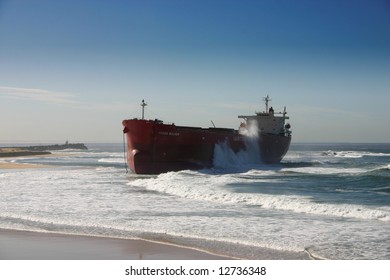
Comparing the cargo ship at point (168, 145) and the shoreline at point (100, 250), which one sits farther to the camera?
the cargo ship at point (168, 145)

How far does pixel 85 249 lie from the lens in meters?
7.95

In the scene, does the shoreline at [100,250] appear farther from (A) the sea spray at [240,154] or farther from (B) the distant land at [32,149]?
(B) the distant land at [32,149]

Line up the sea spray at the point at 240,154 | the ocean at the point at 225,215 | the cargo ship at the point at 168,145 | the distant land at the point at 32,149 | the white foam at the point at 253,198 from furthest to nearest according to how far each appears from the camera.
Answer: the distant land at the point at 32,149 → the sea spray at the point at 240,154 → the cargo ship at the point at 168,145 → the white foam at the point at 253,198 → the ocean at the point at 225,215

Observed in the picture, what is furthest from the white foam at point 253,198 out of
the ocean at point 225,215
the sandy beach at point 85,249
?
the sandy beach at point 85,249

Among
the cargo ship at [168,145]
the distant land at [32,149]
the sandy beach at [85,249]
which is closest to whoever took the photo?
the sandy beach at [85,249]

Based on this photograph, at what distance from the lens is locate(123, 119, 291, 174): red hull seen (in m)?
26.9

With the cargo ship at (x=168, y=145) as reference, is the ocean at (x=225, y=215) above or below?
below

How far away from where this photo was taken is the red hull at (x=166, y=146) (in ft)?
88.1

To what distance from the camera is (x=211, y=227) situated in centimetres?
1002

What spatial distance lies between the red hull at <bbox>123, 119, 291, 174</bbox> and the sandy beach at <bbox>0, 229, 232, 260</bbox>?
17.7 m

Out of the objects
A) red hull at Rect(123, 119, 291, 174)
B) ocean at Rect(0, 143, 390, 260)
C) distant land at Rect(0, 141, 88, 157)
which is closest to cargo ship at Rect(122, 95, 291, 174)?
red hull at Rect(123, 119, 291, 174)

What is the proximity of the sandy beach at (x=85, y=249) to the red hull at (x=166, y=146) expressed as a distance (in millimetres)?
17733

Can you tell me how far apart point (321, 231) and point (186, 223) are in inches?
114
